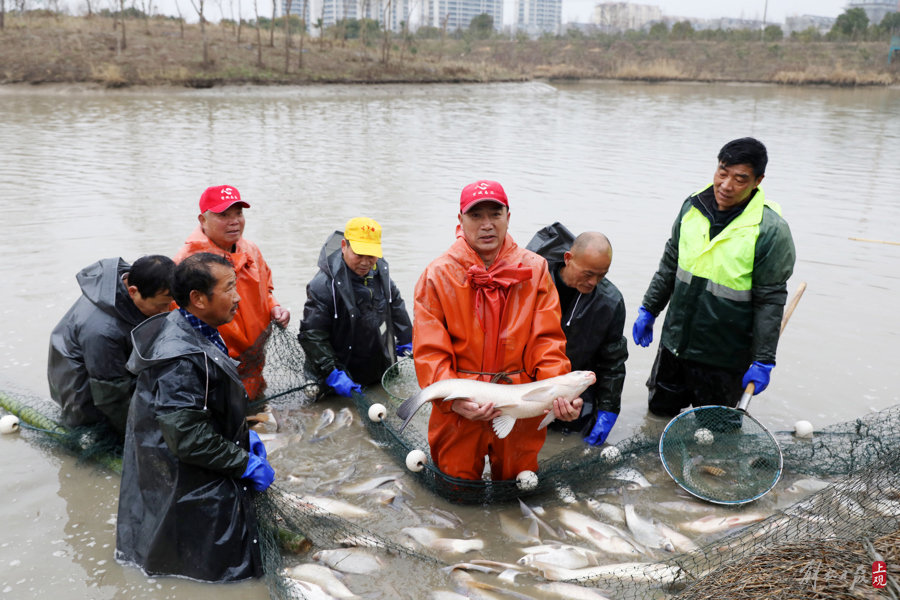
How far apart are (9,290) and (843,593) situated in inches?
358

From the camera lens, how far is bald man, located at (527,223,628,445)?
4.63 m

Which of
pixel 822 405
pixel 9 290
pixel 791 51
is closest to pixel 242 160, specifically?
pixel 9 290

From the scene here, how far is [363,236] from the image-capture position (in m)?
5.11

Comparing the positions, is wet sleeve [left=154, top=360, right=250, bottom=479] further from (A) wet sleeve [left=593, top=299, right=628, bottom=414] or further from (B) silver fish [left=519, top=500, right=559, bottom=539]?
(A) wet sleeve [left=593, top=299, right=628, bottom=414]

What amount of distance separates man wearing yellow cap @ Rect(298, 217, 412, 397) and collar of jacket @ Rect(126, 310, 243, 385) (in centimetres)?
197

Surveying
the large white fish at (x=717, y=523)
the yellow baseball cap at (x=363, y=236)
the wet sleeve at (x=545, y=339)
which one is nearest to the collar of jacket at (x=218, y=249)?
the yellow baseball cap at (x=363, y=236)

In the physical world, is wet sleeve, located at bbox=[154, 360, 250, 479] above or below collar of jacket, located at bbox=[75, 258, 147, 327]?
below

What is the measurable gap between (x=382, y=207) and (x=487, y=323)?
920cm

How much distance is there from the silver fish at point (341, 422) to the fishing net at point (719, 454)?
2.50 m

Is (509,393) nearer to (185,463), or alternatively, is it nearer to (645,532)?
(645,532)

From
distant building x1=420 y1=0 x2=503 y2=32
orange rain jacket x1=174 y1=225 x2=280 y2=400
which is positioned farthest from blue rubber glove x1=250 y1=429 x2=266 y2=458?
distant building x1=420 y1=0 x2=503 y2=32

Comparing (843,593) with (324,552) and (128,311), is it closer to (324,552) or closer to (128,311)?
(324,552)

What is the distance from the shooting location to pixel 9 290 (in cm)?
805

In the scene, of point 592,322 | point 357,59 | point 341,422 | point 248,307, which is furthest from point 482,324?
point 357,59
